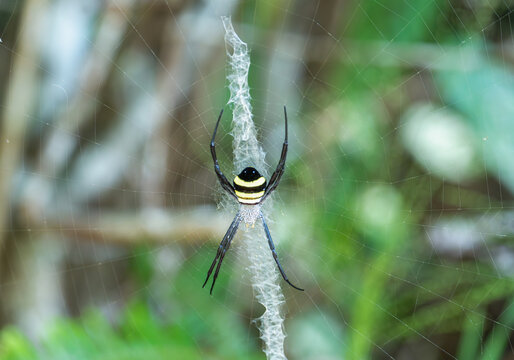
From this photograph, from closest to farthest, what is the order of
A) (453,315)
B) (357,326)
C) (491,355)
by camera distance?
(491,355), (357,326), (453,315)

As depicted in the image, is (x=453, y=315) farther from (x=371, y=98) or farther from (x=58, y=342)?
(x=58, y=342)

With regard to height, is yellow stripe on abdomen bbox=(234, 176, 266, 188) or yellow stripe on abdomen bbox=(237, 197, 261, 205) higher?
yellow stripe on abdomen bbox=(234, 176, 266, 188)

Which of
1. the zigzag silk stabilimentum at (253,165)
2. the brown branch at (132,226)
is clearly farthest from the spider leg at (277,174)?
the brown branch at (132,226)

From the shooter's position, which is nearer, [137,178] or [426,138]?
[426,138]

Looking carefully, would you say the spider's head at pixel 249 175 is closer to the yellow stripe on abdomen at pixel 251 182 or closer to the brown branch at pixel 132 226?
the yellow stripe on abdomen at pixel 251 182

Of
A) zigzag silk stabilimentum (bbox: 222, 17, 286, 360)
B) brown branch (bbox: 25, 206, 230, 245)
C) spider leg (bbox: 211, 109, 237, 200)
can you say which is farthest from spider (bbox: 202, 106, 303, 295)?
brown branch (bbox: 25, 206, 230, 245)

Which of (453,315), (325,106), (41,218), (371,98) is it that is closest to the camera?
(453,315)

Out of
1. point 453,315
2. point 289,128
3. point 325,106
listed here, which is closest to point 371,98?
point 325,106

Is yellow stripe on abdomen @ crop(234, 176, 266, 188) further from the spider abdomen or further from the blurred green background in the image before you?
the blurred green background
